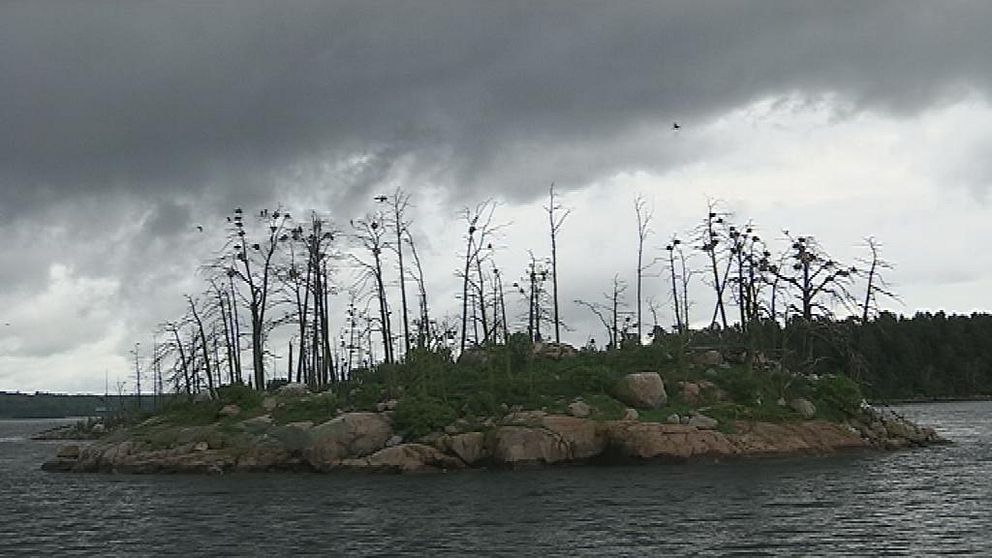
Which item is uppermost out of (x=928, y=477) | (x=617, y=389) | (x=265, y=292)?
(x=265, y=292)

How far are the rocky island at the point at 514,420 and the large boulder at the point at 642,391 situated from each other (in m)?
0.06

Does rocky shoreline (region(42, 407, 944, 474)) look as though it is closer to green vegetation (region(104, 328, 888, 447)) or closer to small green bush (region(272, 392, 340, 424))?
green vegetation (region(104, 328, 888, 447))

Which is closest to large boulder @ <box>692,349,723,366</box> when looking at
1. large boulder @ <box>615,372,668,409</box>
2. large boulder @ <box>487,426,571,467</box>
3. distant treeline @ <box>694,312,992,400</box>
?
large boulder @ <box>615,372,668,409</box>

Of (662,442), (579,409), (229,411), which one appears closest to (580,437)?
(579,409)

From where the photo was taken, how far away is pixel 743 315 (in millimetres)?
67438

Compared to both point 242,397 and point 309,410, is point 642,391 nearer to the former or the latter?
point 309,410

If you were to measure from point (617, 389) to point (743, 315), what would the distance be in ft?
58.6

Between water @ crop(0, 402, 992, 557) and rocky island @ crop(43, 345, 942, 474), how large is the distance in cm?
240

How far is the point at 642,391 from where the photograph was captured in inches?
2058

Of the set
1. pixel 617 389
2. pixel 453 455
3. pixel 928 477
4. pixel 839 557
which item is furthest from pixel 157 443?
pixel 839 557

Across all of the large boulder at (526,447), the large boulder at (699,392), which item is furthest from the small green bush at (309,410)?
the large boulder at (699,392)

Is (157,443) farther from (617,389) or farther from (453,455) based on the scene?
(617,389)

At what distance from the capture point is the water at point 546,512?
85.6ft

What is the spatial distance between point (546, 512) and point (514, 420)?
57.4ft
